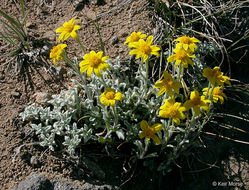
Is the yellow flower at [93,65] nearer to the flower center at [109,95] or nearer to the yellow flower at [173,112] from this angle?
the flower center at [109,95]

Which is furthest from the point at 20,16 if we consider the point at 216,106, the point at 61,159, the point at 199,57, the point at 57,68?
the point at 216,106

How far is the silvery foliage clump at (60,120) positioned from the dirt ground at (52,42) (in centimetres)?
13

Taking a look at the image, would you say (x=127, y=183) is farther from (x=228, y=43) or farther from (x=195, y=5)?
(x=195, y=5)

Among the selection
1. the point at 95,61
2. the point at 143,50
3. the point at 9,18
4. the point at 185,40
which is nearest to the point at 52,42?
the point at 9,18

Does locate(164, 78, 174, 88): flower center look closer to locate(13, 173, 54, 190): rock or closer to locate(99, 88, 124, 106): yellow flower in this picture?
locate(99, 88, 124, 106): yellow flower

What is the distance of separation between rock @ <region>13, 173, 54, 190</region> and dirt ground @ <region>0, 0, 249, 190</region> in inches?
3.4

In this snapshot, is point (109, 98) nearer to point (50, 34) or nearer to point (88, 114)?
point (88, 114)

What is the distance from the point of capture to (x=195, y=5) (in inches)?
154

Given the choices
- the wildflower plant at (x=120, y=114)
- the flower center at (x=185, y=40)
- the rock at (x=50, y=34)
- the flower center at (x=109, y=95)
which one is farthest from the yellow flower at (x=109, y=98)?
the rock at (x=50, y=34)

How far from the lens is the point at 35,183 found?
7.78ft

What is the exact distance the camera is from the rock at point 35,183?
7.72 feet

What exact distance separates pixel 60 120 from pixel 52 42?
1.19 m

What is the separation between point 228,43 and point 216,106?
1.08 meters

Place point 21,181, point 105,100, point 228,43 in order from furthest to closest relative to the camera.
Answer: point 228,43 < point 21,181 < point 105,100
